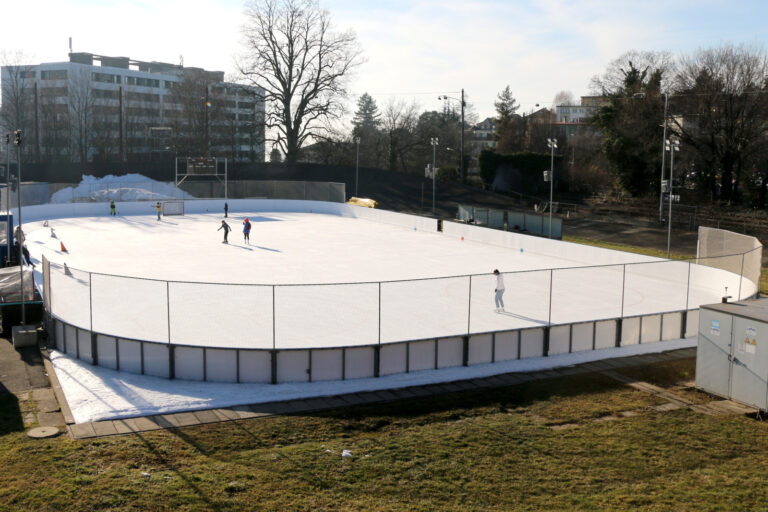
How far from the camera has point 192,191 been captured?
64.9m

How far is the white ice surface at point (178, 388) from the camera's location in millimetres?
14156

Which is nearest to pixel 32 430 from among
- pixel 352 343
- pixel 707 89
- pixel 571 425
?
pixel 352 343

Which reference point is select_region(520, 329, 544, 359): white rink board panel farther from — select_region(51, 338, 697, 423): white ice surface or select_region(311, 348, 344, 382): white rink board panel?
select_region(311, 348, 344, 382): white rink board panel

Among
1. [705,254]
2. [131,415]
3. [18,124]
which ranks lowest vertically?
[131,415]

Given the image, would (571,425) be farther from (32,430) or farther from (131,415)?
(32,430)

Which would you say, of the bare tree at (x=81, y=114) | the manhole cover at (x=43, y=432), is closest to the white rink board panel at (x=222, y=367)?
the manhole cover at (x=43, y=432)

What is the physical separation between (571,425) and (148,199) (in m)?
52.7

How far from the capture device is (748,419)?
14.0m

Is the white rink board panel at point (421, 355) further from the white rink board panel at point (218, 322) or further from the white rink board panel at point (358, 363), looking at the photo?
the white rink board panel at point (218, 322)

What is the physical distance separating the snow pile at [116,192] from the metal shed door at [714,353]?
51.9 m

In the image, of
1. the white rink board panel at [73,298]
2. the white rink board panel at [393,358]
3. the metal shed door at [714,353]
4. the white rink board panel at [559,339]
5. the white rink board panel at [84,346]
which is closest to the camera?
the metal shed door at [714,353]

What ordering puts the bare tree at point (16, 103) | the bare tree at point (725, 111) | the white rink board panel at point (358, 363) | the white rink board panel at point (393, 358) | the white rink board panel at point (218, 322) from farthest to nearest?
the bare tree at point (16, 103), the bare tree at point (725, 111), the white rink board panel at point (218, 322), the white rink board panel at point (393, 358), the white rink board panel at point (358, 363)

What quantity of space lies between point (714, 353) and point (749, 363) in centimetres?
90

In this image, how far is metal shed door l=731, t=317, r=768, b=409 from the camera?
14375mm
